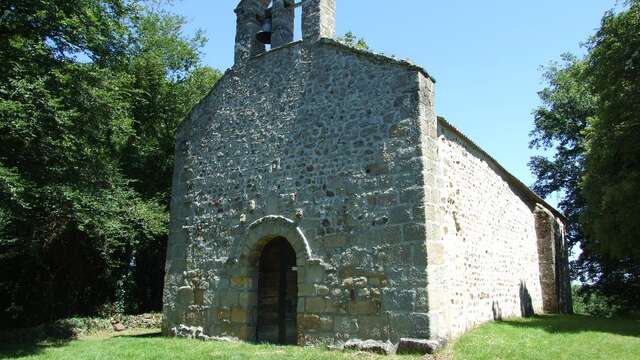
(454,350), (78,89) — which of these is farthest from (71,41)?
(454,350)

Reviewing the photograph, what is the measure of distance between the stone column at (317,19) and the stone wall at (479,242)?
10.5ft

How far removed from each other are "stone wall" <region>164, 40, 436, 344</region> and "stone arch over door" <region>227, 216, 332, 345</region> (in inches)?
1.1

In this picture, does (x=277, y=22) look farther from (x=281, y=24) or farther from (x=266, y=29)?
(x=266, y=29)

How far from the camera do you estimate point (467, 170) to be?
11664mm

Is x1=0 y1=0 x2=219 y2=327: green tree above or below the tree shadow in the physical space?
above

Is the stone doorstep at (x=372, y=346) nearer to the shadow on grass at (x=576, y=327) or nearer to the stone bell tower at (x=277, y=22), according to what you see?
the shadow on grass at (x=576, y=327)

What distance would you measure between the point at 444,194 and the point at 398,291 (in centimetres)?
236

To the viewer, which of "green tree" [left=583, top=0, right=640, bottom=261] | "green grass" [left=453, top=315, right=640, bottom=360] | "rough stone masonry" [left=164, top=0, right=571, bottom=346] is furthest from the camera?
"green tree" [left=583, top=0, right=640, bottom=261]

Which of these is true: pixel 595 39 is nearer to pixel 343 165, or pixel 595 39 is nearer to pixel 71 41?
pixel 343 165

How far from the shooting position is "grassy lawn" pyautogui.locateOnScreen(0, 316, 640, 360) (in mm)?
7973

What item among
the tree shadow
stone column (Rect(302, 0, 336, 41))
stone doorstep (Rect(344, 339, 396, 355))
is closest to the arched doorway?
stone doorstep (Rect(344, 339, 396, 355))

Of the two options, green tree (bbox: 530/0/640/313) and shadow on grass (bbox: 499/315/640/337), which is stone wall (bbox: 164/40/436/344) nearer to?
shadow on grass (bbox: 499/315/640/337)

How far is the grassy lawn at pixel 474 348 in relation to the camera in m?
7.97

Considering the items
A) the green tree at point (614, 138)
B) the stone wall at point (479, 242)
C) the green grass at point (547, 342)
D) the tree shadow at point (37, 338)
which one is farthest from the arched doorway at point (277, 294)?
the green tree at point (614, 138)
